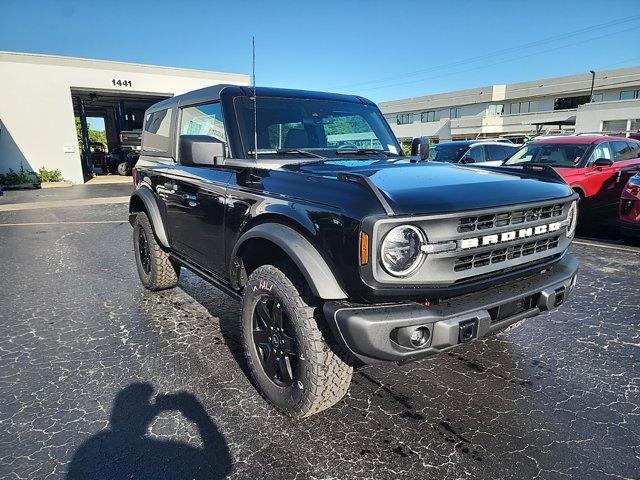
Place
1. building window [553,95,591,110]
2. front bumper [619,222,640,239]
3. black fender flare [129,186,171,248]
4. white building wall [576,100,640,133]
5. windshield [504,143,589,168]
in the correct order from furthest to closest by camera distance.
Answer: building window [553,95,591,110] → white building wall [576,100,640,133] → windshield [504,143,589,168] → front bumper [619,222,640,239] → black fender flare [129,186,171,248]

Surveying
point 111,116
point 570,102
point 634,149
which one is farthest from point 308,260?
point 570,102

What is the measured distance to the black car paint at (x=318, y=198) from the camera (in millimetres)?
2055

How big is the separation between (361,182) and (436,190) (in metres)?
0.41

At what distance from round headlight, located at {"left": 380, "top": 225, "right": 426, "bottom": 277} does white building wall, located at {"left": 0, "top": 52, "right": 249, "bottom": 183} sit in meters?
21.5

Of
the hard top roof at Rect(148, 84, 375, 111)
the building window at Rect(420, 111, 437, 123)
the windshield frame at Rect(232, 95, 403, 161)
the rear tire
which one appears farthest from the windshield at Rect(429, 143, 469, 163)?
the building window at Rect(420, 111, 437, 123)

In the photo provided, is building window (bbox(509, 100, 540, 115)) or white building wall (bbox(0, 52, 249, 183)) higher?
building window (bbox(509, 100, 540, 115))

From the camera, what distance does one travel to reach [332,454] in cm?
219

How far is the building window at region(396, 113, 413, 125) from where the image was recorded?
62250 mm

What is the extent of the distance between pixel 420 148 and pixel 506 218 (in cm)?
187

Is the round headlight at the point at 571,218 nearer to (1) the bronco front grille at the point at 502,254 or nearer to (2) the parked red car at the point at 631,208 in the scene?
(1) the bronco front grille at the point at 502,254

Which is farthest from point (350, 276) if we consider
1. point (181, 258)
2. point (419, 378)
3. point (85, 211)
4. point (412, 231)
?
point (85, 211)

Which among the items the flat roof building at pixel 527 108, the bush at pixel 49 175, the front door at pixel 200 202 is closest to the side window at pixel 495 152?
the front door at pixel 200 202

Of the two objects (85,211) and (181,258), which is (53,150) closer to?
(85,211)

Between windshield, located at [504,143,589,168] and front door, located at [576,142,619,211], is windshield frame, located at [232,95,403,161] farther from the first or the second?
front door, located at [576,142,619,211]
